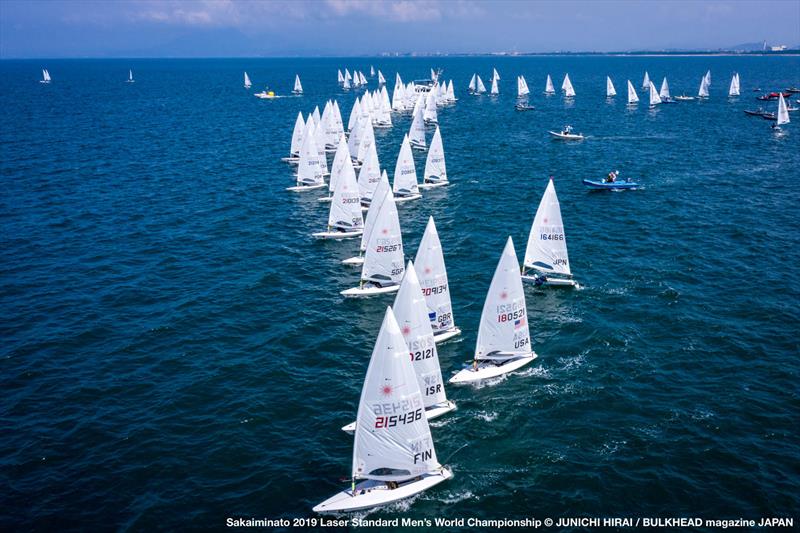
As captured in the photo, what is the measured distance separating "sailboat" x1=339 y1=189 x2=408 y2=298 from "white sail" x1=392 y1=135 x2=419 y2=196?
34.0 metres

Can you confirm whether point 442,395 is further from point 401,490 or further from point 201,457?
point 201,457

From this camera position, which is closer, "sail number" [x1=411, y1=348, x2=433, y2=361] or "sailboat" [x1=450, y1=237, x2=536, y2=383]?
"sail number" [x1=411, y1=348, x2=433, y2=361]

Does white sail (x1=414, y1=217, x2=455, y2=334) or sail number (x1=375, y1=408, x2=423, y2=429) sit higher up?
white sail (x1=414, y1=217, x2=455, y2=334)

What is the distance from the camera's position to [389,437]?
3027 centimetres

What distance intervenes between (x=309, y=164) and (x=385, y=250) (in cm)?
4499

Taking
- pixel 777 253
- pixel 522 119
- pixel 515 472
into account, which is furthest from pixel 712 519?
pixel 522 119

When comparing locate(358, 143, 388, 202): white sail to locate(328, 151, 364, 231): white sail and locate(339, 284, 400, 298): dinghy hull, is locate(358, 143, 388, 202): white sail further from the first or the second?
locate(339, 284, 400, 298): dinghy hull

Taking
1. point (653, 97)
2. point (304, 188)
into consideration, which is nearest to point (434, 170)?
point (304, 188)

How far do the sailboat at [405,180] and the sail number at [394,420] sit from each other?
59.8 metres

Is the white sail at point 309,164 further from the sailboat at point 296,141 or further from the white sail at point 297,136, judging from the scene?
the sailboat at point 296,141

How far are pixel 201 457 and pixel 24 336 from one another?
2561 centimetres

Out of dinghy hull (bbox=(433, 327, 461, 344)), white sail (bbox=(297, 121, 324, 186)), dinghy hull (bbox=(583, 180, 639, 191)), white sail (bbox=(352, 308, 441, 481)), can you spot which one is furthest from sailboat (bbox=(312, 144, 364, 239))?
dinghy hull (bbox=(583, 180, 639, 191))

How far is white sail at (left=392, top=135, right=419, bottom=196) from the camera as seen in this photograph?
286 feet

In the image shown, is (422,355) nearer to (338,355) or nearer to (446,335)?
(446,335)
